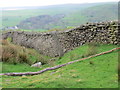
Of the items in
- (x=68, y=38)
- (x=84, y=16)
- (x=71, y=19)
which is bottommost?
(x=71, y=19)

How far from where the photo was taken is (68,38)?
2031 centimetres

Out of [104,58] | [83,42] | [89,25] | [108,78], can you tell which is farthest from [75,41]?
[108,78]

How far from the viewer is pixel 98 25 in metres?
17.0

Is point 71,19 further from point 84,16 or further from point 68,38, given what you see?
point 68,38

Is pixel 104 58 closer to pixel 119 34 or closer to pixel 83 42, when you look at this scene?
pixel 119 34

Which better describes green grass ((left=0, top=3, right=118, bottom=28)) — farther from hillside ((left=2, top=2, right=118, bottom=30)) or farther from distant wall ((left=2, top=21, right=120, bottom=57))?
distant wall ((left=2, top=21, right=120, bottom=57))

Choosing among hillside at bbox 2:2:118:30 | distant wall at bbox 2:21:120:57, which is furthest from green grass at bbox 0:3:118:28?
distant wall at bbox 2:21:120:57

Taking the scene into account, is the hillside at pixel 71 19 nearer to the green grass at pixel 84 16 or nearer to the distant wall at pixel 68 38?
the green grass at pixel 84 16

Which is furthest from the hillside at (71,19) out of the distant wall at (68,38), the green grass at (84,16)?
the distant wall at (68,38)

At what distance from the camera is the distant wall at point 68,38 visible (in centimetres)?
1621

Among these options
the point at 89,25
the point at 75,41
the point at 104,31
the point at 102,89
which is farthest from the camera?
the point at 75,41

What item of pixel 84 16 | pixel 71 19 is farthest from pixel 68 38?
pixel 71 19

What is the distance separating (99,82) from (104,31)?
9097 millimetres

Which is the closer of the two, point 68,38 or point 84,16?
point 68,38
